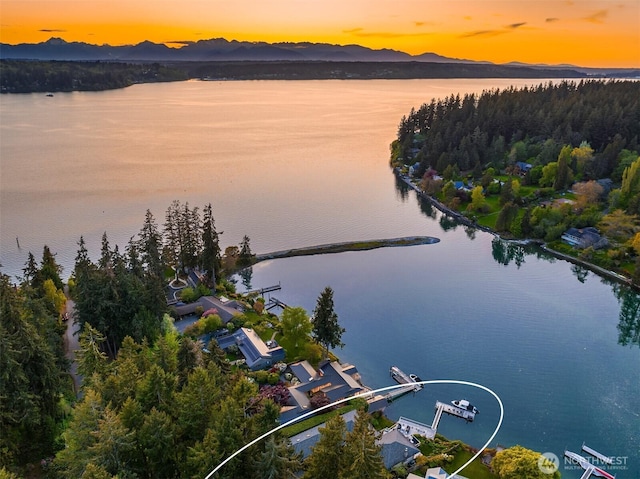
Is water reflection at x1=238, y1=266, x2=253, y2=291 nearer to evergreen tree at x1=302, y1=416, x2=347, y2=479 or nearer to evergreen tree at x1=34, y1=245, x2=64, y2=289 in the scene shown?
evergreen tree at x1=34, y1=245, x2=64, y2=289

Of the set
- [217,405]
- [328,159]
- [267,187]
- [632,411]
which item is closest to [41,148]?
[267,187]

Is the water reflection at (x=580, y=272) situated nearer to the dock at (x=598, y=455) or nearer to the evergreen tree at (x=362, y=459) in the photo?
the dock at (x=598, y=455)

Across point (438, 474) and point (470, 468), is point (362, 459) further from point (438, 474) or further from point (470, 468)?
point (470, 468)

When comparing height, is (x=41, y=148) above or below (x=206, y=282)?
above

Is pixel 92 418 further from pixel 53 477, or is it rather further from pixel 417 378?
pixel 417 378

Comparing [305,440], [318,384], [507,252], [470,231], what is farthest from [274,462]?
[470,231]

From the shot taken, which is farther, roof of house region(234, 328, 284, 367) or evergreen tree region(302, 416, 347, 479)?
roof of house region(234, 328, 284, 367)

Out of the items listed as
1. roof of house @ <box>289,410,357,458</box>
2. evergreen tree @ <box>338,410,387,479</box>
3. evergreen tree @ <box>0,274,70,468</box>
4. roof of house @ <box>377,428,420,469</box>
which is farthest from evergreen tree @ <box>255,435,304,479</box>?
evergreen tree @ <box>0,274,70,468</box>
